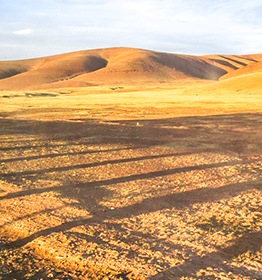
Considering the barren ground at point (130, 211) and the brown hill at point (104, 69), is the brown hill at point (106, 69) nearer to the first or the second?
the brown hill at point (104, 69)

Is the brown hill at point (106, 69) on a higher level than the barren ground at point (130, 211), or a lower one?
higher

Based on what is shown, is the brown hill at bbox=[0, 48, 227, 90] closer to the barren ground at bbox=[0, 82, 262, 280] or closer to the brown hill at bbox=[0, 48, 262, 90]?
the brown hill at bbox=[0, 48, 262, 90]

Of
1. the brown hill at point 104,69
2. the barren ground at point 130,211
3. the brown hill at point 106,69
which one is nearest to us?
the barren ground at point 130,211

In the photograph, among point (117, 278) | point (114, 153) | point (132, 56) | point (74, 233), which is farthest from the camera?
point (132, 56)

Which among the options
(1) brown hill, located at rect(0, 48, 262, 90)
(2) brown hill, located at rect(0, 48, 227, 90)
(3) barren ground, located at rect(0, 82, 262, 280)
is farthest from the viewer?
(2) brown hill, located at rect(0, 48, 227, 90)

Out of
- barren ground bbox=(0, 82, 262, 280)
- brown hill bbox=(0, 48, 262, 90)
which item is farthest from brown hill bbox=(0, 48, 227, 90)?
barren ground bbox=(0, 82, 262, 280)

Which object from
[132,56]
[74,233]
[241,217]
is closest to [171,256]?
[74,233]

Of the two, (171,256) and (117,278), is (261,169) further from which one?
(117,278)

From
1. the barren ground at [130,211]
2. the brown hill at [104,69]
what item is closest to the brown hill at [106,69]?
the brown hill at [104,69]
